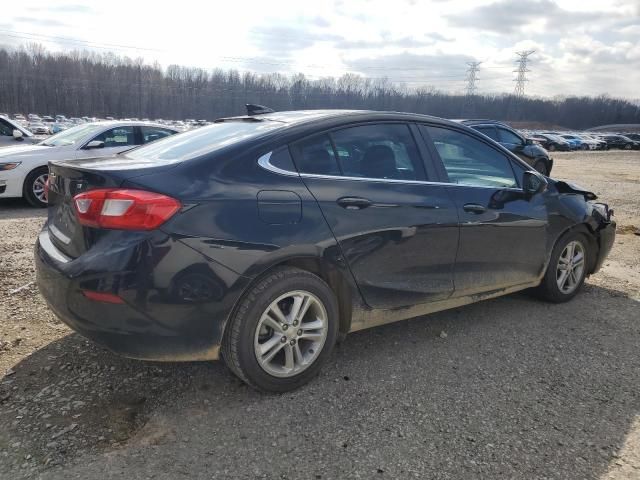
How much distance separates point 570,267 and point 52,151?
7.76m

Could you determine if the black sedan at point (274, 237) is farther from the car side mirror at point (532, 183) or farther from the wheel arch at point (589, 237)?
the wheel arch at point (589, 237)

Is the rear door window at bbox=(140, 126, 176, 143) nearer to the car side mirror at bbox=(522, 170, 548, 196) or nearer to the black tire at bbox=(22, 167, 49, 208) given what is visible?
the black tire at bbox=(22, 167, 49, 208)

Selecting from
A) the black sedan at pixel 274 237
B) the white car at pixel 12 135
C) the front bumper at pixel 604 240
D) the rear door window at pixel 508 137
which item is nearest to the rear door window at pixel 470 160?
the black sedan at pixel 274 237

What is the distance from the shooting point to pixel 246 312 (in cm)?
271

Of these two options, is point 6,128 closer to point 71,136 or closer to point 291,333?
point 71,136

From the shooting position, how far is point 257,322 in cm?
275

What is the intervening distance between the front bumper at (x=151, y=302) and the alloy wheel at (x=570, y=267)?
3177mm

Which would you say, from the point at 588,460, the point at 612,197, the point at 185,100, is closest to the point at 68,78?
the point at 185,100

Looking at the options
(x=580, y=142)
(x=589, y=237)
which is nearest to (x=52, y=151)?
(x=589, y=237)

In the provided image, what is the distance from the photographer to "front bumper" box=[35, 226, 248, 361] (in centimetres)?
247

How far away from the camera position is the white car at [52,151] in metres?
8.10

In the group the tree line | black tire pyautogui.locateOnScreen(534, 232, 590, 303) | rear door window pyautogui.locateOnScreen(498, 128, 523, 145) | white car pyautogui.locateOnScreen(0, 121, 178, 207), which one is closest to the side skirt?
black tire pyautogui.locateOnScreen(534, 232, 590, 303)

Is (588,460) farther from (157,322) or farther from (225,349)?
(157,322)

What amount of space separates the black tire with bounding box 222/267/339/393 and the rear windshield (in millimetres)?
809
